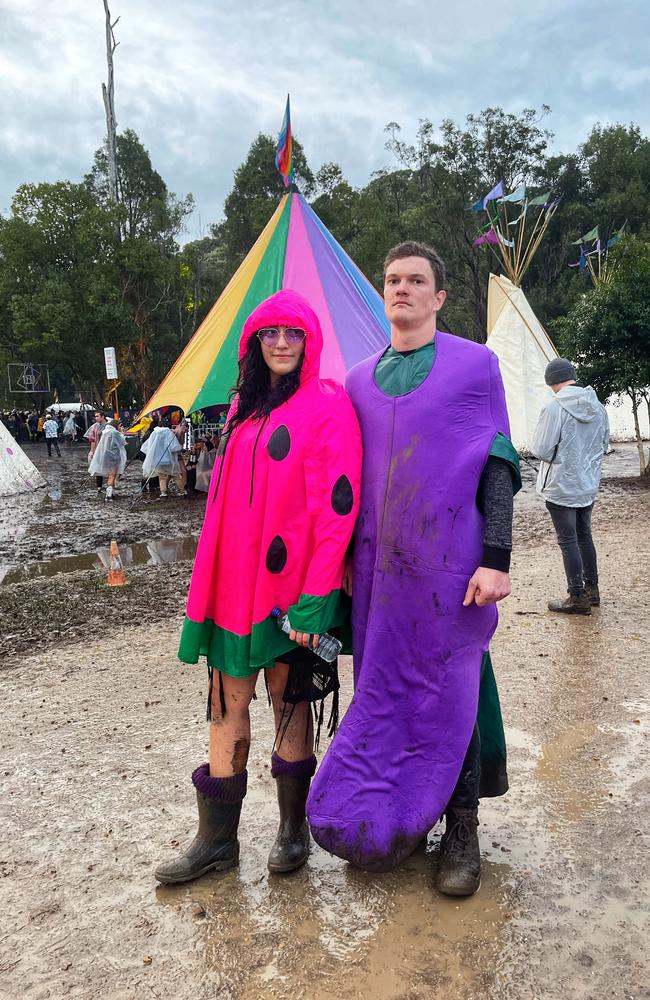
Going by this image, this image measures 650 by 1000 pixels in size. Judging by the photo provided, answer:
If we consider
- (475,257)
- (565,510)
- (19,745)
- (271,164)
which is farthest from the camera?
(271,164)

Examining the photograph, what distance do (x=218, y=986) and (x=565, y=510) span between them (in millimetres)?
4171

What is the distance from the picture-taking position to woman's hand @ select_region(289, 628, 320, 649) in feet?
7.34

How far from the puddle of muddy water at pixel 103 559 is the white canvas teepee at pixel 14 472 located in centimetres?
701

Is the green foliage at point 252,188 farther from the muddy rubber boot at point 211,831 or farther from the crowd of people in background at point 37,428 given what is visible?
the muddy rubber boot at point 211,831

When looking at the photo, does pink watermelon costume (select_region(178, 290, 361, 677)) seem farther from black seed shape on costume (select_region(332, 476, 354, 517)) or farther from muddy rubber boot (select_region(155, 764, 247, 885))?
muddy rubber boot (select_region(155, 764, 247, 885))

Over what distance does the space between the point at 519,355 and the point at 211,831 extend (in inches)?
680

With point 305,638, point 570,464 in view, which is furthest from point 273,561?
point 570,464

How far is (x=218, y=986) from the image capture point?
1.98 metres

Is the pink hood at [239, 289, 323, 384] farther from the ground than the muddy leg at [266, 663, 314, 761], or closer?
farther from the ground

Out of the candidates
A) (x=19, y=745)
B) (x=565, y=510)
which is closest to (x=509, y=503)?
(x=19, y=745)

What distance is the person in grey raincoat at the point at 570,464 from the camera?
17.6ft

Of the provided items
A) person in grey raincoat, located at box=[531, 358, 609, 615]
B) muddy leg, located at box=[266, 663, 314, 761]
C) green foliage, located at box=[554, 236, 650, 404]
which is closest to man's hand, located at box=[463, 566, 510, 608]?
muddy leg, located at box=[266, 663, 314, 761]

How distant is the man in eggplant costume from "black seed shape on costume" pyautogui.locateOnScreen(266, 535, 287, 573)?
261 millimetres

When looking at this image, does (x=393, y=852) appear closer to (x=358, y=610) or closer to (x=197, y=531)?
(x=358, y=610)
